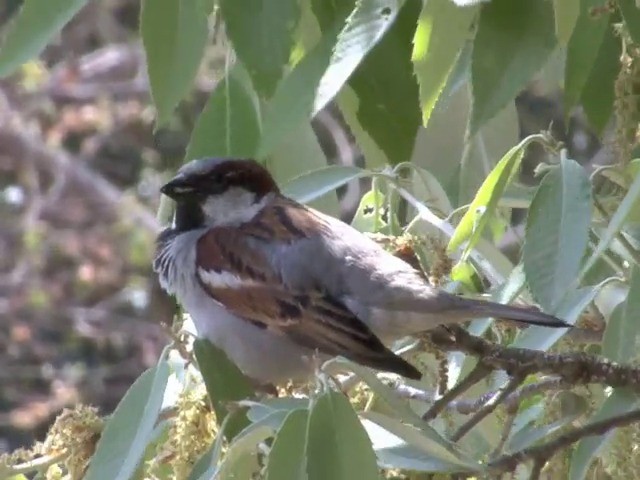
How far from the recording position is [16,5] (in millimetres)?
5582

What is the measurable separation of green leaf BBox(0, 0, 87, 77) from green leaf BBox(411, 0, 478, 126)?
1.07 feet

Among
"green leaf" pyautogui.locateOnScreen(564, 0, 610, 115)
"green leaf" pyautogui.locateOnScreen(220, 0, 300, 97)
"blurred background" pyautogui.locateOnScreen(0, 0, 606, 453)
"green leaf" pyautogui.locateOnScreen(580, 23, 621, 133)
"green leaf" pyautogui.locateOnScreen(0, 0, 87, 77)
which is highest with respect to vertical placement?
"green leaf" pyautogui.locateOnScreen(0, 0, 87, 77)

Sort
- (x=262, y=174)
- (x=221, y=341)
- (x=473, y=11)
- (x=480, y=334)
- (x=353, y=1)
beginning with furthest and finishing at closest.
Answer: (x=262, y=174) < (x=221, y=341) < (x=480, y=334) < (x=353, y=1) < (x=473, y=11)

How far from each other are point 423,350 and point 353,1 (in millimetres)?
435

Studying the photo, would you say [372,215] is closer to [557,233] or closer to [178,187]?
[178,187]

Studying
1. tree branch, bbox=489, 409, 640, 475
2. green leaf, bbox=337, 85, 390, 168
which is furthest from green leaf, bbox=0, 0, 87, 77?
tree branch, bbox=489, 409, 640, 475

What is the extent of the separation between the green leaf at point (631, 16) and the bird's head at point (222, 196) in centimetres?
85

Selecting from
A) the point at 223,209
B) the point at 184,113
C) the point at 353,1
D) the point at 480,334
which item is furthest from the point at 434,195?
the point at 184,113

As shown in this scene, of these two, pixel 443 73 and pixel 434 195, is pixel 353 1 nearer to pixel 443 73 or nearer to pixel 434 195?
pixel 443 73

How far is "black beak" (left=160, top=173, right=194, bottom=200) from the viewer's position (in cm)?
195

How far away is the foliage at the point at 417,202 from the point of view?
1.09m

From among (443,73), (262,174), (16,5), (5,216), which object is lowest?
(5,216)

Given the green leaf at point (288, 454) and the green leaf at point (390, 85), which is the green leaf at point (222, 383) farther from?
the green leaf at point (390, 85)

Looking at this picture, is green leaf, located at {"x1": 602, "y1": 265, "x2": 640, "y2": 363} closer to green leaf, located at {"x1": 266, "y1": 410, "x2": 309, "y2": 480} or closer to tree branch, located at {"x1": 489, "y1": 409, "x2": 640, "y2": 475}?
tree branch, located at {"x1": 489, "y1": 409, "x2": 640, "y2": 475}
